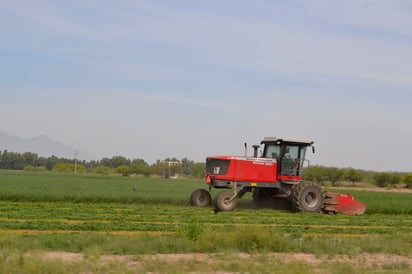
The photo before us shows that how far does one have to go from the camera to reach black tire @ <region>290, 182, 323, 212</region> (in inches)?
993

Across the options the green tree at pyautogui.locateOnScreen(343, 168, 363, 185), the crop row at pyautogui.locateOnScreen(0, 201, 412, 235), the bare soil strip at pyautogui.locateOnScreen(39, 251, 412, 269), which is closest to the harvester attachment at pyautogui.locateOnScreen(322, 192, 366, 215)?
the crop row at pyautogui.locateOnScreen(0, 201, 412, 235)

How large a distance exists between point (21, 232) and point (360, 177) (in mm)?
77403

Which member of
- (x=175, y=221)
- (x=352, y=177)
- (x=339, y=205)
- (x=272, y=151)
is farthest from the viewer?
(x=352, y=177)

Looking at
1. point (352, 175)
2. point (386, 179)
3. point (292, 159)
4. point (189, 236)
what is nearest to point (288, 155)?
point (292, 159)

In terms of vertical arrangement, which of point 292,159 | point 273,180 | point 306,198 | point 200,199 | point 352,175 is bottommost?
point 200,199

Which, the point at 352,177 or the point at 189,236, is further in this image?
the point at 352,177

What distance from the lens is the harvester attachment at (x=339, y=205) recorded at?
2602 centimetres

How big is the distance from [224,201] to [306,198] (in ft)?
11.7

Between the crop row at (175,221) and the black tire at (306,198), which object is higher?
the black tire at (306,198)

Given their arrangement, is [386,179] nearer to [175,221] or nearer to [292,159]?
[292,159]

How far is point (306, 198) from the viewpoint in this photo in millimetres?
25578

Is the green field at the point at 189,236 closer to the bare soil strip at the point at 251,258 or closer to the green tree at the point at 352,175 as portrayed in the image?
the bare soil strip at the point at 251,258

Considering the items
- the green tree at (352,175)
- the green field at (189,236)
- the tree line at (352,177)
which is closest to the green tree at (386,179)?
the tree line at (352,177)

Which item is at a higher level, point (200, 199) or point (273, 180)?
point (273, 180)
